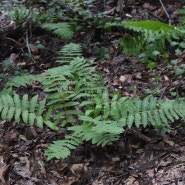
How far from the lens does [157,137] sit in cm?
340

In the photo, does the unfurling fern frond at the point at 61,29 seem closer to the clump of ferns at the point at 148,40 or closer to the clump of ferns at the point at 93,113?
the clump of ferns at the point at 148,40

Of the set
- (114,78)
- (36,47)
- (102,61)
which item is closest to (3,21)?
(36,47)

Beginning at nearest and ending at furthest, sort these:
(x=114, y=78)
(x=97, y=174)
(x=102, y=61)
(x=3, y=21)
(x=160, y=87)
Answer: (x=97, y=174) < (x=160, y=87) < (x=114, y=78) < (x=102, y=61) < (x=3, y=21)

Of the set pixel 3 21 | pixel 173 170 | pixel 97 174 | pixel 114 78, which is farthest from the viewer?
pixel 3 21

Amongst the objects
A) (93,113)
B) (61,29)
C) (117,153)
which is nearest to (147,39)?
(61,29)

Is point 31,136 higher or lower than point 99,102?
lower

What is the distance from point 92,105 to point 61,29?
2.17 metres

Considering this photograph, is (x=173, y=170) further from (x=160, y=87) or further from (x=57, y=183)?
(x=160, y=87)

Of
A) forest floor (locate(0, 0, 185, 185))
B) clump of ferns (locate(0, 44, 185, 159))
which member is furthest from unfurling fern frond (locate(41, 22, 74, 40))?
clump of ferns (locate(0, 44, 185, 159))

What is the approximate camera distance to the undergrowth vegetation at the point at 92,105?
10.5 feet

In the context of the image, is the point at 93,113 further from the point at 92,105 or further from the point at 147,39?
the point at 147,39

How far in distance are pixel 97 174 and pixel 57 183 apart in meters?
0.38

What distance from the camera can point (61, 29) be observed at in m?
5.49

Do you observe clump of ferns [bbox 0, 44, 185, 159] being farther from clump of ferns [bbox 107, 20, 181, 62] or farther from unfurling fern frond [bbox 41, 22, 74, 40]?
unfurling fern frond [bbox 41, 22, 74, 40]
